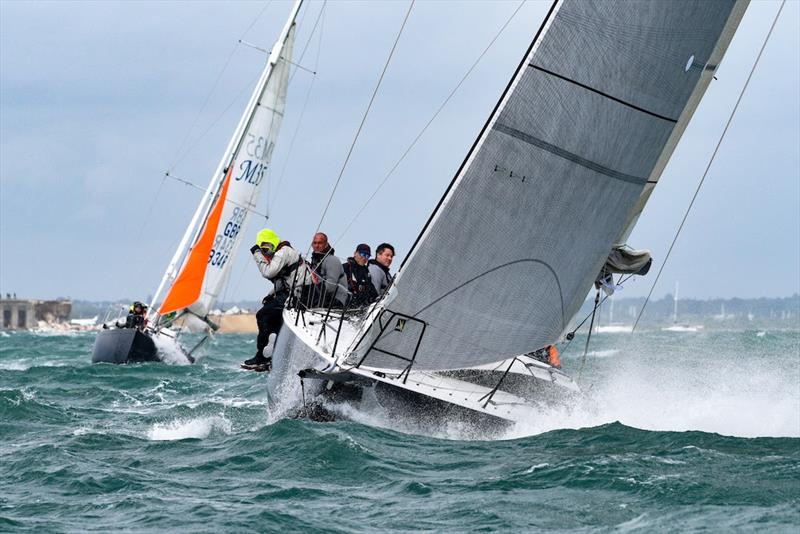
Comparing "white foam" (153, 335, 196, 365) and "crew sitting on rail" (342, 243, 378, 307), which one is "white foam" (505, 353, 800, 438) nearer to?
"crew sitting on rail" (342, 243, 378, 307)

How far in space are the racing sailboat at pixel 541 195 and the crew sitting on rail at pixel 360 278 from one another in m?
1.63

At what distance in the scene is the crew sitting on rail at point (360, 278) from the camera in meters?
11.0

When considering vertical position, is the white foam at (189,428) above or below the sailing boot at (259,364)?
below

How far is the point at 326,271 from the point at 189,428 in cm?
186

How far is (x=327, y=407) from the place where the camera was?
376 inches


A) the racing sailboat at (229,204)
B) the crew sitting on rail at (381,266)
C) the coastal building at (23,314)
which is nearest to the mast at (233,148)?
the racing sailboat at (229,204)

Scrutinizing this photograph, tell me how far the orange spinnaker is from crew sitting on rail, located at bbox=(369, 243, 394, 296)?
46.2 feet

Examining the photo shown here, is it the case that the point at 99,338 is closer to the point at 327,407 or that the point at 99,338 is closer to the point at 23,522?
the point at 327,407

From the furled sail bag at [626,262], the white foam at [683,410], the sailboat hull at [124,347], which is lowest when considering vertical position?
the sailboat hull at [124,347]

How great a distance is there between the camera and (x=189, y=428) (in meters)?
10.5

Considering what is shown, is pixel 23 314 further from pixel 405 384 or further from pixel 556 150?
pixel 556 150

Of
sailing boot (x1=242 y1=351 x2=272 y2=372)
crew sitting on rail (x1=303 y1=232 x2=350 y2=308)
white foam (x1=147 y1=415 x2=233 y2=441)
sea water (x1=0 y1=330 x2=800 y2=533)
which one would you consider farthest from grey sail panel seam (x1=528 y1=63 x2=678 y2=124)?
sailing boot (x1=242 y1=351 x2=272 y2=372)

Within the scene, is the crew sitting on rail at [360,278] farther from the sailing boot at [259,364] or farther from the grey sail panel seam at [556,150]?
the grey sail panel seam at [556,150]

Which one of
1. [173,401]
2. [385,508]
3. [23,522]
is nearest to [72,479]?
[23,522]
